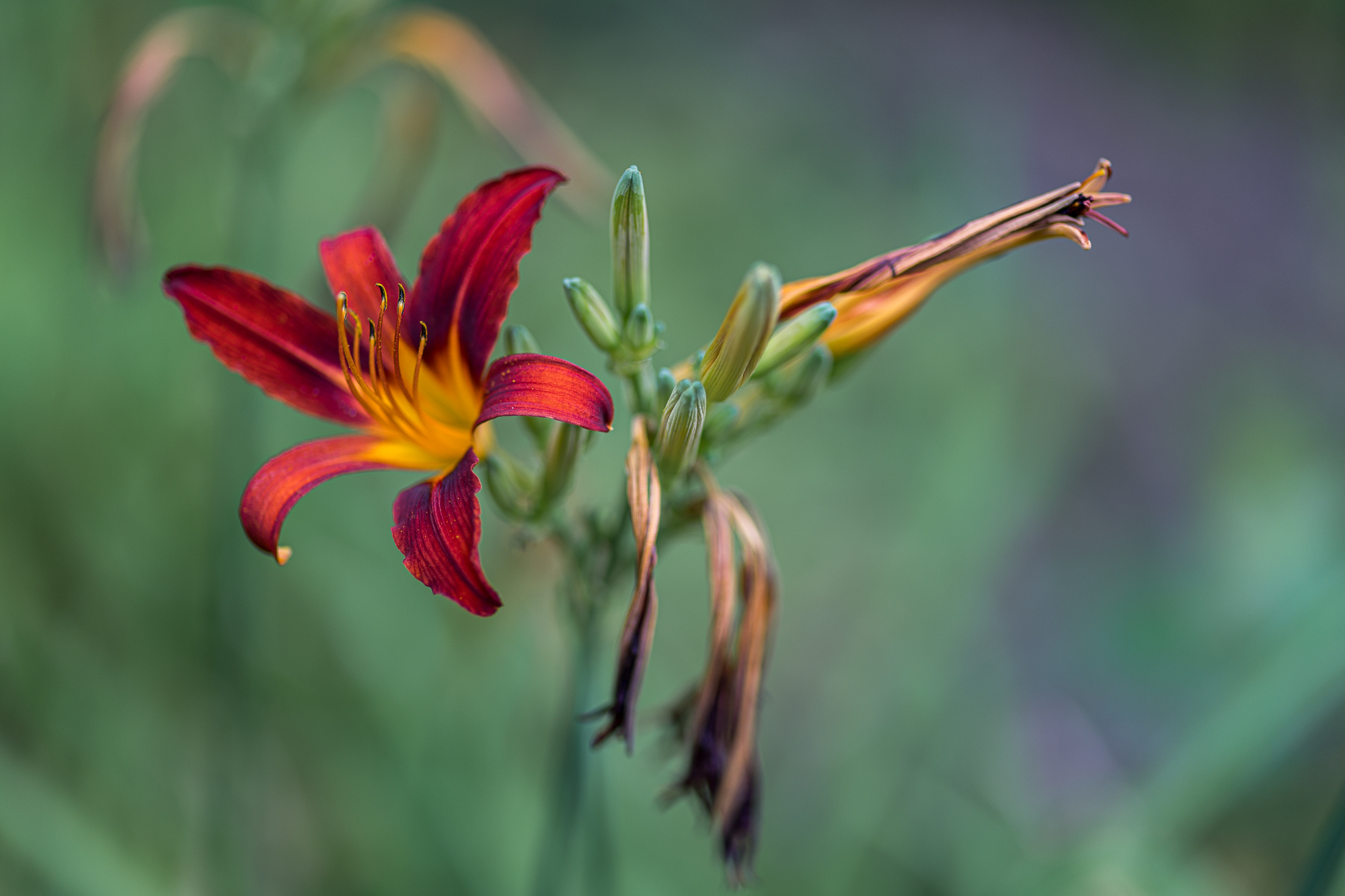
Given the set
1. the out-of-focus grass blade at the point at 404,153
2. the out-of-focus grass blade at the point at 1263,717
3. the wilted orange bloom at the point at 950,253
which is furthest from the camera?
the out-of-focus grass blade at the point at 404,153

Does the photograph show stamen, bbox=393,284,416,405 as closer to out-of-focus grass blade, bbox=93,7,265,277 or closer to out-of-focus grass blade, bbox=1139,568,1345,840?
out-of-focus grass blade, bbox=93,7,265,277

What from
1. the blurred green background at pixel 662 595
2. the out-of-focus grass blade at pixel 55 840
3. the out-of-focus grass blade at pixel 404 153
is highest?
the out-of-focus grass blade at pixel 404 153

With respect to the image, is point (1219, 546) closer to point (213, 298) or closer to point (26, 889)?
point (213, 298)

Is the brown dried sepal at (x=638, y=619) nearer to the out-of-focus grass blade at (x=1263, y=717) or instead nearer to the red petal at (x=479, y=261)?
the red petal at (x=479, y=261)

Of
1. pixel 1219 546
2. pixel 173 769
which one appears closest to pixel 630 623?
pixel 173 769

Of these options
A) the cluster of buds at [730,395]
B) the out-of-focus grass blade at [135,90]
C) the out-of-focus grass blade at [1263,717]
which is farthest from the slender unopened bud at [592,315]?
the out-of-focus grass blade at [1263,717]

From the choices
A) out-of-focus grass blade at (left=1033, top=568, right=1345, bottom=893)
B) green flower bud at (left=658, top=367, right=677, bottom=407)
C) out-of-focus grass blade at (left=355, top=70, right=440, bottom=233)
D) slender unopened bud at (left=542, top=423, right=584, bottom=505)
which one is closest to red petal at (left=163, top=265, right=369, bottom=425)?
slender unopened bud at (left=542, top=423, right=584, bottom=505)

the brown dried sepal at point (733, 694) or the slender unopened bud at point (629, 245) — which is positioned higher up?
the slender unopened bud at point (629, 245)
